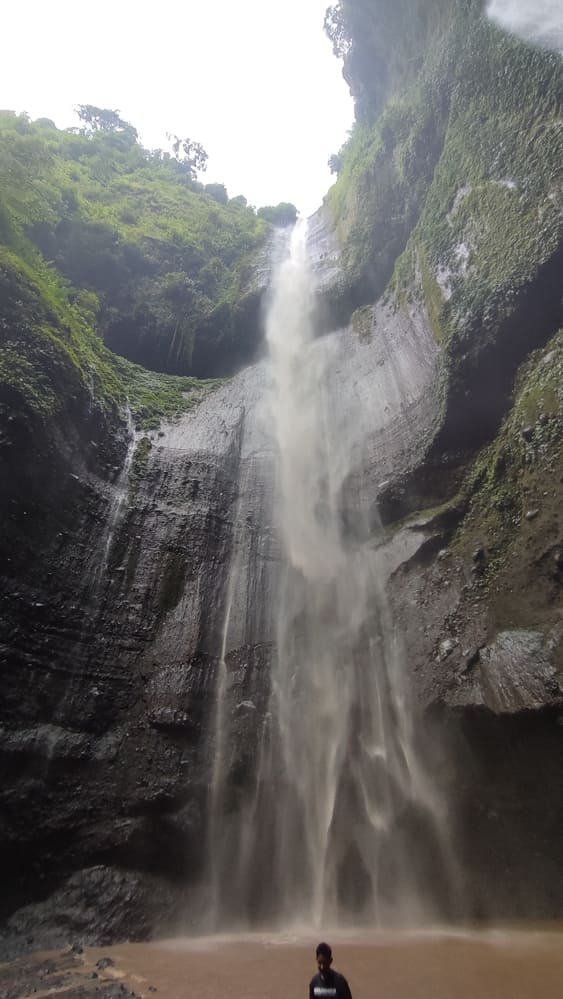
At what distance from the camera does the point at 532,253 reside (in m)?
9.98

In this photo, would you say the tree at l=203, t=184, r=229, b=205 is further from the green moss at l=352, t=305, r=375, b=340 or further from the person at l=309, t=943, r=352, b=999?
the person at l=309, t=943, r=352, b=999

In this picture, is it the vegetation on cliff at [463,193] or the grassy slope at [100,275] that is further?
the grassy slope at [100,275]

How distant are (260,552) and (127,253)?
13362 millimetres

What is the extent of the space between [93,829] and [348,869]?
359cm

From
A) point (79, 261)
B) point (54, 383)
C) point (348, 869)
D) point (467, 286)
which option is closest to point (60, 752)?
point (348, 869)

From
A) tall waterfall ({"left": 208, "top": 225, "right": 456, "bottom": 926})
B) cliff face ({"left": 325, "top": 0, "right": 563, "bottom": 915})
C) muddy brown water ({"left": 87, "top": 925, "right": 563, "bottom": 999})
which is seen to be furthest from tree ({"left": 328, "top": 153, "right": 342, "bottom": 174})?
muddy brown water ({"left": 87, "top": 925, "right": 563, "bottom": 999})

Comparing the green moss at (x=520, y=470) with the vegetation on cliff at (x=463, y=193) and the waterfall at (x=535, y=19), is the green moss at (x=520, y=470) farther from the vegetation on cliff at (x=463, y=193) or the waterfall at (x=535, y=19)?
the waterfall at (x=535, y=19)

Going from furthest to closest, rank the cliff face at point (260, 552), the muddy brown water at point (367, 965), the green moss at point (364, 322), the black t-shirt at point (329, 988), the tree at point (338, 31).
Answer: the tree at point (338, 31) → the green moss at point (364, 322) → the cliff face at point (260, 552) → the muddy brown water at point (367, 965) → the black t-shirt at point (329, 988)

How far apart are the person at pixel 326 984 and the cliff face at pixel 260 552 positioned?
4.29 m

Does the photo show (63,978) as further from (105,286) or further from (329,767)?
(105,286)

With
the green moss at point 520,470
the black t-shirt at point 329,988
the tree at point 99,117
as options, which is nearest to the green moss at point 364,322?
the green moss at point 520,470

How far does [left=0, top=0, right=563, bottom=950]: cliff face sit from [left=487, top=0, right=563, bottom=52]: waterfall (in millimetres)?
337

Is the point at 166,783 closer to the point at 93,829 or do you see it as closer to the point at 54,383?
the point at 93,829

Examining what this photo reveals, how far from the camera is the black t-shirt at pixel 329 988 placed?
3.56m
